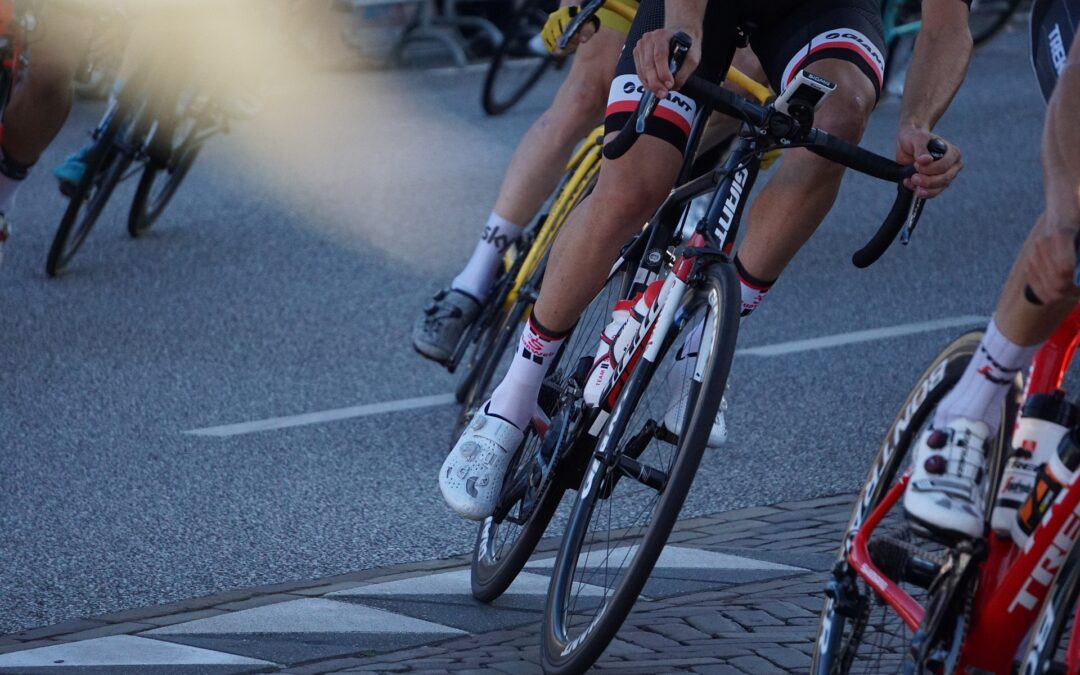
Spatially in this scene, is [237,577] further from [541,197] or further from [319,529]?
[541,197]

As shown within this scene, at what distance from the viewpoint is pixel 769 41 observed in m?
4.09

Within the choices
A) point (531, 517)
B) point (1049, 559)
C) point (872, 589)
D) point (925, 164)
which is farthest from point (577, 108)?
point (1049, 559)

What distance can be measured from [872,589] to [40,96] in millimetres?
4574

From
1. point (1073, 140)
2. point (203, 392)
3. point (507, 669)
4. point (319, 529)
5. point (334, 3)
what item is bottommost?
point (334, 3)

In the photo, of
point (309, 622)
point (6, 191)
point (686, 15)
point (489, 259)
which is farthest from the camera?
point (6, 191)

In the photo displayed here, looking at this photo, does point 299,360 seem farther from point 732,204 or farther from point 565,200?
point 732,204

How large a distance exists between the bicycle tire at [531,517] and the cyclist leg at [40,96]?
3074mm

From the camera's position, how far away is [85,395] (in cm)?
630

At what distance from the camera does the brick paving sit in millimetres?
3859

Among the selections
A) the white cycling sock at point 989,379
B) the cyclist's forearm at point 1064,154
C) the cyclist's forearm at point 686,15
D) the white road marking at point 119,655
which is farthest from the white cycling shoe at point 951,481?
the white road marking at point 119,655

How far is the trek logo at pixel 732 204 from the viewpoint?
143 inches

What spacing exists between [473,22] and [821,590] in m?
11.9

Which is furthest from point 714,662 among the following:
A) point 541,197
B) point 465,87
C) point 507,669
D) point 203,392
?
point 465,87

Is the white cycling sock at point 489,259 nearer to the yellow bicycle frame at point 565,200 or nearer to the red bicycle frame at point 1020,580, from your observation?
the yellow bicycle frame at point 565,200
